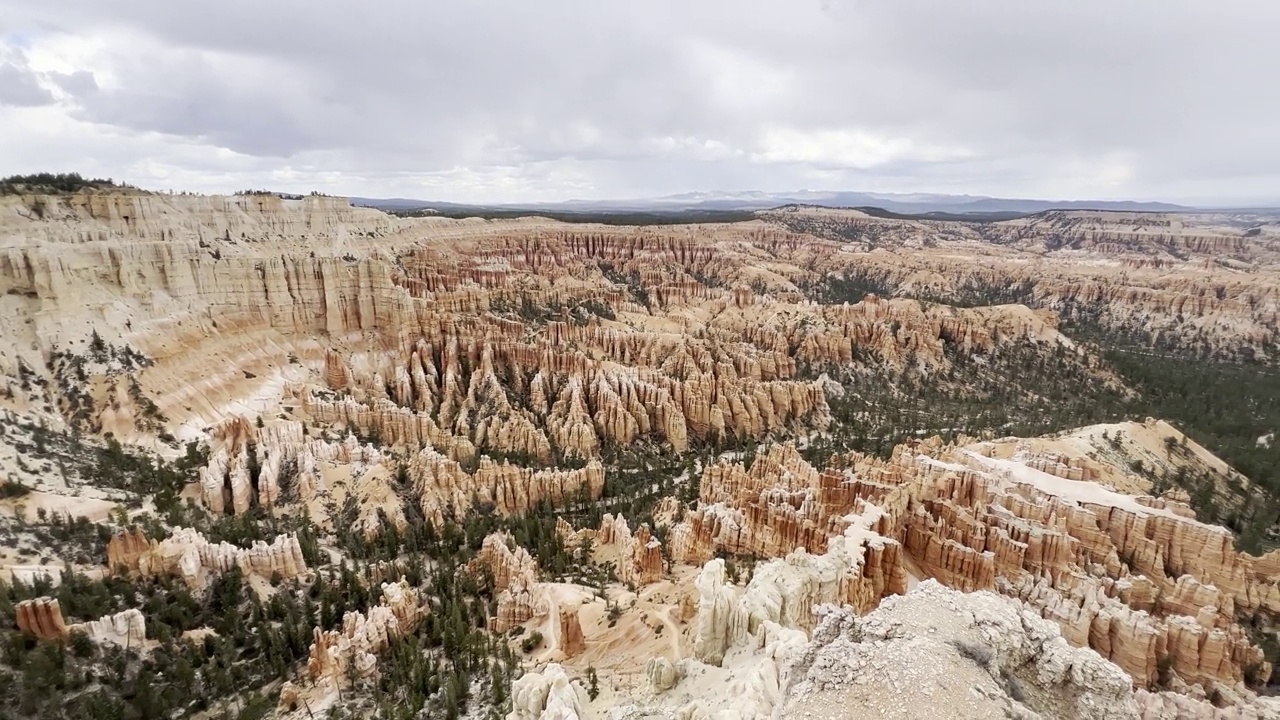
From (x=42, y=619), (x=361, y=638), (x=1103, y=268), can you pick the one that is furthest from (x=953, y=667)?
(x=1103, y=268)

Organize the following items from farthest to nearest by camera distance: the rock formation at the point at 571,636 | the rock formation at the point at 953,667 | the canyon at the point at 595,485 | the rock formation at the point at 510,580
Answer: the rock formation at the point at 510,580
the rock formation at the point at 571,636
the canyon at the point at 595,485
the rock formation at the point at 953,667

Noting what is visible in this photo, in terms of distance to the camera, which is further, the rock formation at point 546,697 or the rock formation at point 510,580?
the rock formation at point 510,580

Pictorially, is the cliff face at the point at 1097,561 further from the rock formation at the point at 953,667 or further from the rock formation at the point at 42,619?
the rock formation at the point at 42,619

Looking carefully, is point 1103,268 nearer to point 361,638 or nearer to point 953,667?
point 953,667

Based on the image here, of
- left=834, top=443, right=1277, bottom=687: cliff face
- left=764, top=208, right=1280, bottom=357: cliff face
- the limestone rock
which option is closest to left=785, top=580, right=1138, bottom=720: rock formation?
the limestone rock

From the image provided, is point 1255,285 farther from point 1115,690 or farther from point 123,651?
point 123,651

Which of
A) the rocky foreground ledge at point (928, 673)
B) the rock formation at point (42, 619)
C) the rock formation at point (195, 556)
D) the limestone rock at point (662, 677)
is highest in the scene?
the rocky foreground ledge at point (928, 673)

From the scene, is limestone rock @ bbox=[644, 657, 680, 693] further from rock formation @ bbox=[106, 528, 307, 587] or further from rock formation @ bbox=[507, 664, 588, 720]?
rock formation @ bbox=[106, 528, 307, 587]

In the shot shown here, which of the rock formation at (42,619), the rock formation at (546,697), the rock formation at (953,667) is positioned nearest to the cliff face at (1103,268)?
the rock formation at (953,667)

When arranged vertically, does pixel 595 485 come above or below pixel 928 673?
below
